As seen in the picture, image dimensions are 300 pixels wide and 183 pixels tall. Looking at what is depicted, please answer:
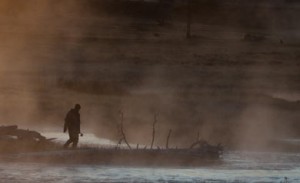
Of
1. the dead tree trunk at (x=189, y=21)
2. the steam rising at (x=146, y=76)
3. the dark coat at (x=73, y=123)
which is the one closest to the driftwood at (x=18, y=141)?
the dark coat at (x=73, y=123)

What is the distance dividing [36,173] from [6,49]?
18368 mm

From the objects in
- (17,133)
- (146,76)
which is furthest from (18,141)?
(146,76)

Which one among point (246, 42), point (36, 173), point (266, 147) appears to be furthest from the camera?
point (246, 42)

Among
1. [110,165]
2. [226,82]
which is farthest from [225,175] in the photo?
[226,82]

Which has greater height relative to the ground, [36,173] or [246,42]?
[246,42]

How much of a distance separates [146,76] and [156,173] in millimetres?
14225

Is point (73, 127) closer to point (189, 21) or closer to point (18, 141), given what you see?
point (18, 141)

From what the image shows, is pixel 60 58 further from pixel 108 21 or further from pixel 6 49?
pixel 108 21

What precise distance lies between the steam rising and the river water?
3433 mm

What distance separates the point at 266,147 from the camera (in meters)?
33.3

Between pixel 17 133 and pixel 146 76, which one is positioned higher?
pixel 146 76

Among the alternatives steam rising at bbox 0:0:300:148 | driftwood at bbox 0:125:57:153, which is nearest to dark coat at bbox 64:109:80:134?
driftwood at bbox 0:125:57:153

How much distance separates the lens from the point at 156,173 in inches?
1142

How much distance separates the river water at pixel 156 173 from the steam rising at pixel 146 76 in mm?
3433
